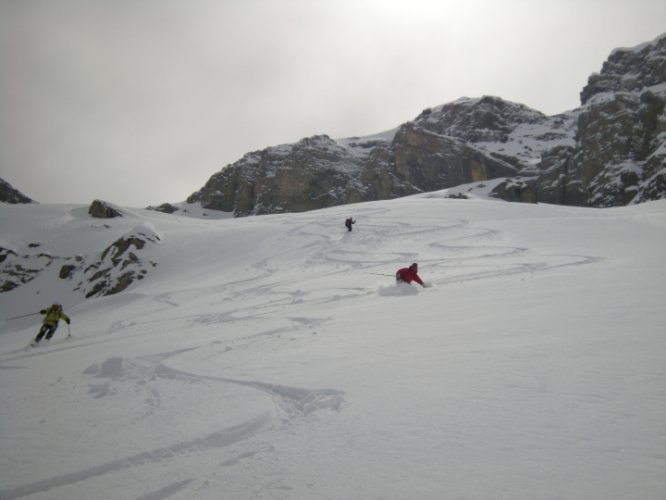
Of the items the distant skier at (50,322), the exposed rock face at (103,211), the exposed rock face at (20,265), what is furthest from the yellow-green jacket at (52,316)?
the exposed rock face at (103,211)

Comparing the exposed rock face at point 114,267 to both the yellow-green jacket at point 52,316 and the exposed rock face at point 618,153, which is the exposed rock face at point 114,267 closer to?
the yellow-green jacket at point 52,316

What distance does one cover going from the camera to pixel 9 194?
63.6 meters

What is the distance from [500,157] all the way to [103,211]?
11044cm

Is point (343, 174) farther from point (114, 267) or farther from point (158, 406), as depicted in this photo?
point (158, 406)

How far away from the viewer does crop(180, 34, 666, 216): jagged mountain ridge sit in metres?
75.6

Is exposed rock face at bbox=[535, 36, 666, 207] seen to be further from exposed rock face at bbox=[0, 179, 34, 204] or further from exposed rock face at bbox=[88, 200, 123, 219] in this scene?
exposed rock face at bbox=[0, 179, 34, 204]

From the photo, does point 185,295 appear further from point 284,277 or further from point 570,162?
point 570,162

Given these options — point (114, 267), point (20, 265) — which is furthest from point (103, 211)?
point (114, 267)

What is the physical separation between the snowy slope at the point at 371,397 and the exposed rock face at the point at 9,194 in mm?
→ 70147

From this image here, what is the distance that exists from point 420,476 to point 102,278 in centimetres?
→ 2654

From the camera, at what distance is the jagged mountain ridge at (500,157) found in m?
75.6

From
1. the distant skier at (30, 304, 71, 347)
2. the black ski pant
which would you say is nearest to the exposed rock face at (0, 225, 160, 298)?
the distant skier at (30, 304, 71, 347)

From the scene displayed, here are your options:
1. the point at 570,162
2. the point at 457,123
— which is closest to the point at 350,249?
the point at 570,162

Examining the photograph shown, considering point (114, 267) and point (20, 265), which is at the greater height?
point (20, 265)
